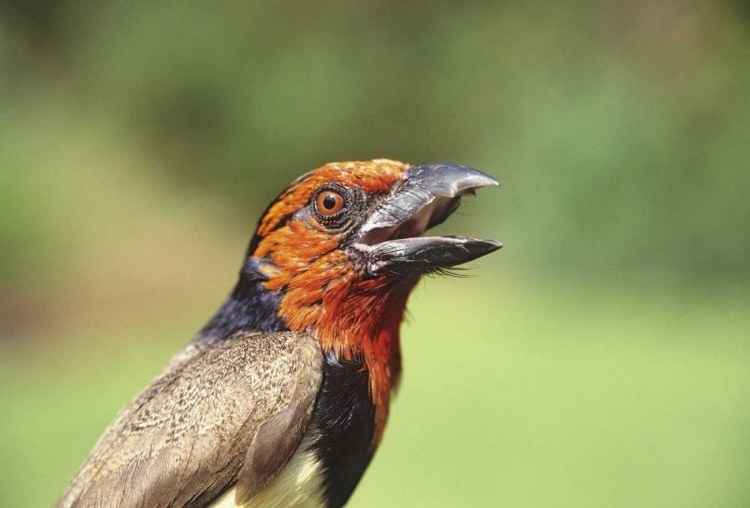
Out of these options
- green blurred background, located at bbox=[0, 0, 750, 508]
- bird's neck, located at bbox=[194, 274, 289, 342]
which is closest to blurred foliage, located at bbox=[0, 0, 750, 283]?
green blurred background, located at bbox=[0, 0, 750, 508]

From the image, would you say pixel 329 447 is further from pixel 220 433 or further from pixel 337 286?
pixel 337 286

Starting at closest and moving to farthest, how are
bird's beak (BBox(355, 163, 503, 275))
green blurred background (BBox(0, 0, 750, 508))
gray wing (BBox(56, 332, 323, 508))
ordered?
gray wing (BBox(56, 332, 323, 508)) < bird's beak (BBox(355, 163, 503, 275)) < green blurred background (BBox(0, 0, 750, 508))

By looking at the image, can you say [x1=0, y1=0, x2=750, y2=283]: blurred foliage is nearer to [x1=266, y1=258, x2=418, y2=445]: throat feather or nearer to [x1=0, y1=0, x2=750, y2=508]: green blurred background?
[x1=0, y1=0, x2=750, y2=508]: green blurred background

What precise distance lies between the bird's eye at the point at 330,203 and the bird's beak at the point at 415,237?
0.10 m

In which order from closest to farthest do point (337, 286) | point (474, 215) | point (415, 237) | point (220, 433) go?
1. point (220, 433)
2. point (337, 286)
3. point (415, 237)
4. point (474, 215)

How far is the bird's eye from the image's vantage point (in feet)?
7.64

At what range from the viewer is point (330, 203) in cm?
233

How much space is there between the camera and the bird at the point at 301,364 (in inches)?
83.9

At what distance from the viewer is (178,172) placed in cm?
1169

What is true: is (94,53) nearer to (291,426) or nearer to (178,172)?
(178,172)

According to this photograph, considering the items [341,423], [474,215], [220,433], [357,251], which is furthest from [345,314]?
[474,215]

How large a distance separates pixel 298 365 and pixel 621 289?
7456mm

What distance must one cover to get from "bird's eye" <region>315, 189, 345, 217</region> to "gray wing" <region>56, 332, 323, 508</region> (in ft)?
1.23

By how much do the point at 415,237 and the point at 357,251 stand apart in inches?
8.3
